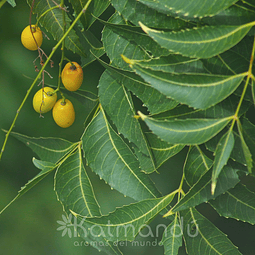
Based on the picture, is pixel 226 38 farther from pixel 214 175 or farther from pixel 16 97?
pixel 16 97

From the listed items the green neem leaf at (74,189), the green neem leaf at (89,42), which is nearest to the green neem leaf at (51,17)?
the green neem leaf at (89,42)

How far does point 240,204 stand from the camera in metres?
0.30

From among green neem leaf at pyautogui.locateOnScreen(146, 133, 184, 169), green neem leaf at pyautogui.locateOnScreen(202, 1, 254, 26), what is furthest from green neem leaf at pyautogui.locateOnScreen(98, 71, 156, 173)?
green neem leaf at pyautogui.locateOnScreen(202, 1, 254, 26)

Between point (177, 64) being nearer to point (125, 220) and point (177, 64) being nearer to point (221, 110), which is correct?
point (221, 110)

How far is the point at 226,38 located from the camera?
0.72ft

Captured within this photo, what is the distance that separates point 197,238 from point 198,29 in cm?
22

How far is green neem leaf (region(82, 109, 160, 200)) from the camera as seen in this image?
1.09ft

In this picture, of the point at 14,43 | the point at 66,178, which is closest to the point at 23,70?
the point at 14,43

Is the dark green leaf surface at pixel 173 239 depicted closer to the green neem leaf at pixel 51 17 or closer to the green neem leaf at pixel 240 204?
the green neem leaf at pixel 240 204

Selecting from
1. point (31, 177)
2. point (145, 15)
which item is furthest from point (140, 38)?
point (31, 177)

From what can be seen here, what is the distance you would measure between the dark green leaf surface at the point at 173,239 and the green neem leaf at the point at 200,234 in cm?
1

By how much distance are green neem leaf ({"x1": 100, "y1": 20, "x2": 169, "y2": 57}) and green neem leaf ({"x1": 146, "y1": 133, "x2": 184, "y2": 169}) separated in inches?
3.3

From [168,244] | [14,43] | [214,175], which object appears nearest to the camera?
[214,175]

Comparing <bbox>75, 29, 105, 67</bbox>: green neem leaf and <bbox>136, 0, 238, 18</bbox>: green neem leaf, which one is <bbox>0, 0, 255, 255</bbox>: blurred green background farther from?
<bbox>136, 0, 238, 18</bbox>: green neem leaf
